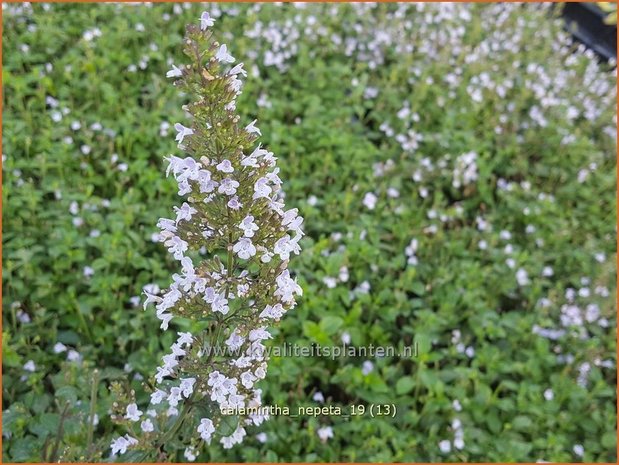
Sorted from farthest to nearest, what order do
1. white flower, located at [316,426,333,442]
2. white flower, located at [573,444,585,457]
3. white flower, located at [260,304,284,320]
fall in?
white flower, located at [573,444,585,457]
white flower, located at [316,426,333,442]
white flower, located at [260,304,284,320]

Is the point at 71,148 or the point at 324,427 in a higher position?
the point at 71,148

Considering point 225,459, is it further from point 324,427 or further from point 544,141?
point 544,141

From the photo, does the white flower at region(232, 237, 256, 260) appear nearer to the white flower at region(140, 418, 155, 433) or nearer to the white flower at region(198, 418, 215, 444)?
the white flower at region(198, 418, 215, 444)

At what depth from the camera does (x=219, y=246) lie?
168 centimetres

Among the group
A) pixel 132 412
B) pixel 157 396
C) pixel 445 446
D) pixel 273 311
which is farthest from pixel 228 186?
pixel 445 446

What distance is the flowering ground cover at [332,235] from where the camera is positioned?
2592 millimetres

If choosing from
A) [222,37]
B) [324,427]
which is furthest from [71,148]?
[324,427]

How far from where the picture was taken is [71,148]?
362 cm

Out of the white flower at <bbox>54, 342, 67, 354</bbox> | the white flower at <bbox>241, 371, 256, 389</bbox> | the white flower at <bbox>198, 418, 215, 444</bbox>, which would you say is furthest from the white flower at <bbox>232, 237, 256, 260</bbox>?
the white flower at <bbox>54, 342, 67, 354</bbox>

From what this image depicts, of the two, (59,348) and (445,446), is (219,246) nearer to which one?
(59,348)

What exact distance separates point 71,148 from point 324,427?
2.23m

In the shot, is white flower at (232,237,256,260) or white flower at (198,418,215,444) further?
white flower at (198,418,215,444)

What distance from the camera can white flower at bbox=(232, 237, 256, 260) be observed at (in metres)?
1.60

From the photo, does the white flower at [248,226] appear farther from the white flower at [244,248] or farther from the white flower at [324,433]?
the white flower at [324,433]
